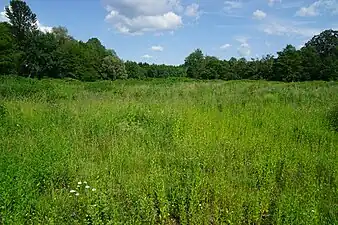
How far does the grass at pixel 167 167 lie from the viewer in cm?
373

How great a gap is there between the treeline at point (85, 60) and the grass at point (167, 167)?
39.0m

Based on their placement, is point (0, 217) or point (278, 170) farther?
point (278, 170)

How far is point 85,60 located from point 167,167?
57.2 m

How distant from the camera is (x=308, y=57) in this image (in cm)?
5350

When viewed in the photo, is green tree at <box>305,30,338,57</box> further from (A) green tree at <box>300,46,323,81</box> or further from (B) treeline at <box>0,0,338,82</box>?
(A) green tree at <box>300,46,323,81</box>

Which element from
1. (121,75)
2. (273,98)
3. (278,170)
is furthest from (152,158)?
(121,75)

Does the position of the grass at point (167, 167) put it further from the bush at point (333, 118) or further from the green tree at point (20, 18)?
the green tree at point (20, 18)

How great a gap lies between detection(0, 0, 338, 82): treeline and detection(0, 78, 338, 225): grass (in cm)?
3900

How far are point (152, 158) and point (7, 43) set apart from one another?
44958 mm

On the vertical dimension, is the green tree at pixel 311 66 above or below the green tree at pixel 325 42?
below

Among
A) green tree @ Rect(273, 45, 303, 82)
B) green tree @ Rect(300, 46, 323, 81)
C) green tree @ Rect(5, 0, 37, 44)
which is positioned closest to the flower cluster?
green tree @ Rect(273, 45, 303, 82)

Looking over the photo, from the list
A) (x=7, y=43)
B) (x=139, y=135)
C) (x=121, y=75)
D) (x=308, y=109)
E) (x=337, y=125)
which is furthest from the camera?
(x=121, y=75)

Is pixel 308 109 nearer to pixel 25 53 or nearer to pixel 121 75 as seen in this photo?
pixel 25 53

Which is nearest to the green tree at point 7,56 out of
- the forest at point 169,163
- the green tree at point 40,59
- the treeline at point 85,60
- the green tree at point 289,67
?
the treeline at point 85,60
